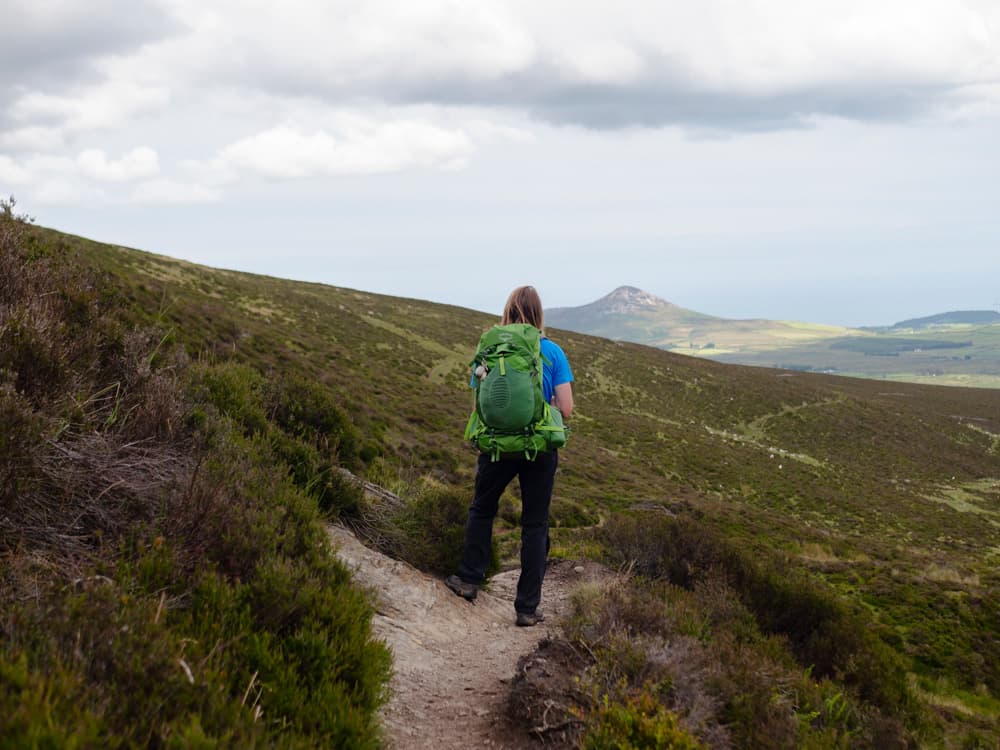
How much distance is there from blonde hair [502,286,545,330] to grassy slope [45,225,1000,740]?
16.0 feet

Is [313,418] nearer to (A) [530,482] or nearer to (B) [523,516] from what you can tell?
(B) [523,516]

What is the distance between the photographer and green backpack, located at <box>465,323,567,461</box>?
16.1 ft

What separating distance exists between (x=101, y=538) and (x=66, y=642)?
3.41ft

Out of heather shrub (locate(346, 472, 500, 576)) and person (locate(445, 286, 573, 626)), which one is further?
heather shrub (locate(346, 472, 500, 576))

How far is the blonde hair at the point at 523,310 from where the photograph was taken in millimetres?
5301

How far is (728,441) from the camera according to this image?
3972 centimetres

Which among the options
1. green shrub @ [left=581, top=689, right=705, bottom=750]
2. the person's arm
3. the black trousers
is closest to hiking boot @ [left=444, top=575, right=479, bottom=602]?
the black trousers

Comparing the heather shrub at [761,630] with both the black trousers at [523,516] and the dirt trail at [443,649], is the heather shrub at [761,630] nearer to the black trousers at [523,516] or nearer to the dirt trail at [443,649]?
the black trousers at [523,516]

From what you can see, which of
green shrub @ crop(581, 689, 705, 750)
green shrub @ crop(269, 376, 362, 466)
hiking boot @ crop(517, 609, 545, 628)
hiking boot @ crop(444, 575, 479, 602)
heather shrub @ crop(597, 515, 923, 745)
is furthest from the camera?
green shrub @ crop(269, 376, 362, 466)

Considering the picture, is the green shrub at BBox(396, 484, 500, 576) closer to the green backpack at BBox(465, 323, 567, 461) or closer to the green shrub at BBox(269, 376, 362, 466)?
the green shrub at BBox(269, 376, 362, 466)

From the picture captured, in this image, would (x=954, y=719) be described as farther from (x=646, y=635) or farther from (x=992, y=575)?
(x=992, y=575)

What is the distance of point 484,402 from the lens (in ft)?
16.2

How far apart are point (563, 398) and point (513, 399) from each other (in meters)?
0.54

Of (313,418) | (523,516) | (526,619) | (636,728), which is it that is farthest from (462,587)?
(313,418)
